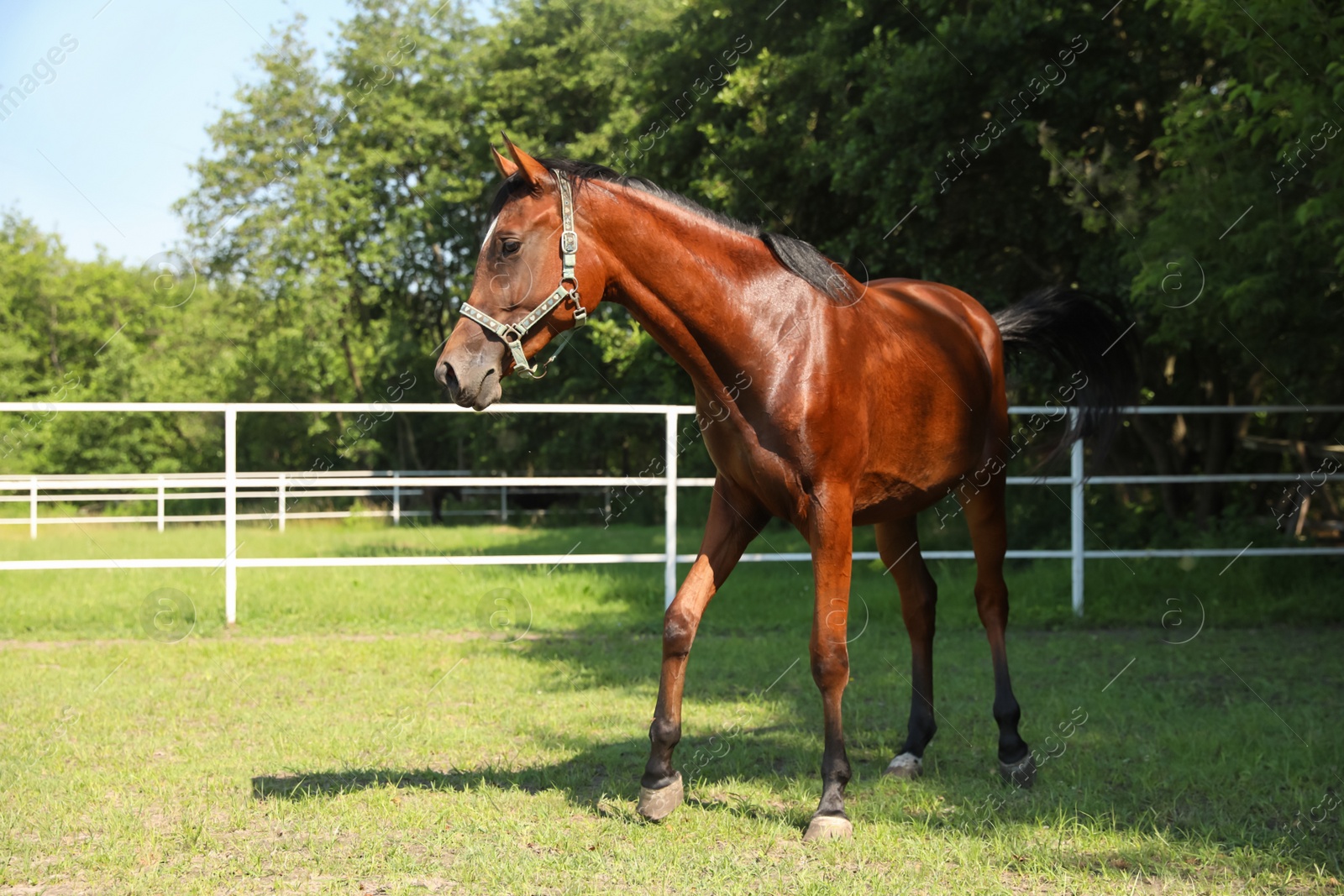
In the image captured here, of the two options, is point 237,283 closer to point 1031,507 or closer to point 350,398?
point 350,398

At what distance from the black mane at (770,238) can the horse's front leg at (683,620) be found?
817mm

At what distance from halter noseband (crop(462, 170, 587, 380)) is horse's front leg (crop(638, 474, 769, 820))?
2.97 ft

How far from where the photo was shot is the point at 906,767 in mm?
4230

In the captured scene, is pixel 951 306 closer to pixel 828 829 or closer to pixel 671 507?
pixel 828 829

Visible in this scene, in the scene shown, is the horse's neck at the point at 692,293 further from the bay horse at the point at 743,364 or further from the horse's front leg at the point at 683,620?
the horse's front leg at the point at 683,620

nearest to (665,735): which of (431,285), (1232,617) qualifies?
(1232,617)

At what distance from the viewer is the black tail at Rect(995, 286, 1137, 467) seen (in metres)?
5.23

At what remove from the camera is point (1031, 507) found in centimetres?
1152

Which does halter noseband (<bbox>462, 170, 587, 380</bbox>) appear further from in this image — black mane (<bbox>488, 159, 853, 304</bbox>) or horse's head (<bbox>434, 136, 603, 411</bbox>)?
black mane (<bbox>488, 159, 853, 304</bbox>)

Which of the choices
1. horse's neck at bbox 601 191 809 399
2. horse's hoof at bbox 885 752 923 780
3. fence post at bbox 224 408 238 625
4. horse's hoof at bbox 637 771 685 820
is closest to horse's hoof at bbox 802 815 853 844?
horse's hoof at bbox 637 771 685 820

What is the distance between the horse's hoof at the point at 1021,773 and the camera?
13.4ft

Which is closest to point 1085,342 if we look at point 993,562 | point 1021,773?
point 993,562

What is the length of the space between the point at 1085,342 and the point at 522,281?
321cm

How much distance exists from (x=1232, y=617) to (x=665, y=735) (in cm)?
614
